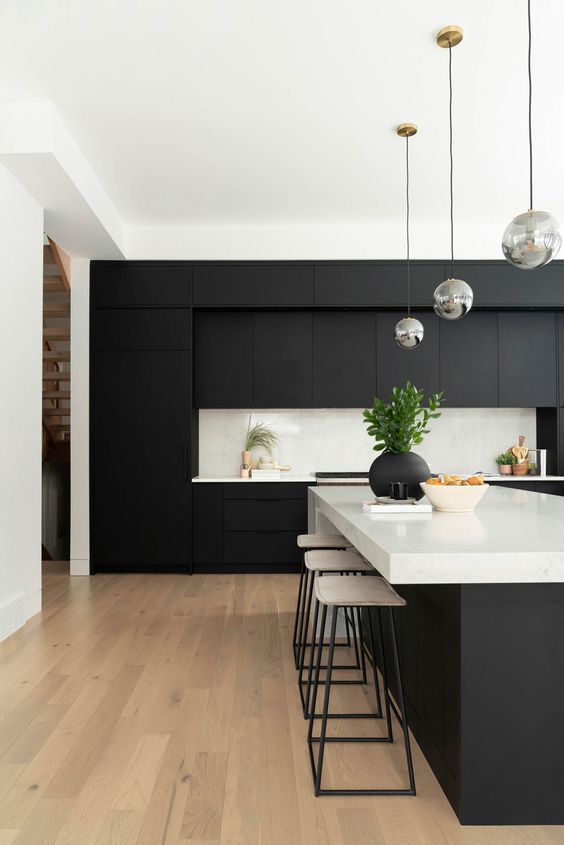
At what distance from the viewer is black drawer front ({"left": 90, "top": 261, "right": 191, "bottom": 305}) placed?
19.8ft

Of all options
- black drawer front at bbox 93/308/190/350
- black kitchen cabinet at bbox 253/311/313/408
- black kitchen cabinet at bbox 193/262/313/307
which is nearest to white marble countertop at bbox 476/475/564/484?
black kitchen cabinet at bbox 253/311/313/408

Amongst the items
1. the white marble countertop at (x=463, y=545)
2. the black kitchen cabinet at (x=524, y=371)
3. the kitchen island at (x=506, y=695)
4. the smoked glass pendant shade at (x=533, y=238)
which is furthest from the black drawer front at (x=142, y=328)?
the kitchen island at (x=506, y=695)

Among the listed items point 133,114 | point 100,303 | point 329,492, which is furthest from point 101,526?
point 133,114

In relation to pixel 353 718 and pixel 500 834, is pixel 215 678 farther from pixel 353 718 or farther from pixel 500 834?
pixel 500 834

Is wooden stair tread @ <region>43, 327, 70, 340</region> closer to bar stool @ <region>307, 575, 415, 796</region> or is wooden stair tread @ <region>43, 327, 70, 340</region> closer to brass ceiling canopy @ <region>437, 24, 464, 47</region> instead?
brass ceiling canopy @ <region>437, 24, 464, 47</region>

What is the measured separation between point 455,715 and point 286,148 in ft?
12.4

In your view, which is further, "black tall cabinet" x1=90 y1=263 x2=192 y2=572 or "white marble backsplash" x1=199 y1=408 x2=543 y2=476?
"white marble backsplash" x1=199 y1=408 x2=543 y2=476

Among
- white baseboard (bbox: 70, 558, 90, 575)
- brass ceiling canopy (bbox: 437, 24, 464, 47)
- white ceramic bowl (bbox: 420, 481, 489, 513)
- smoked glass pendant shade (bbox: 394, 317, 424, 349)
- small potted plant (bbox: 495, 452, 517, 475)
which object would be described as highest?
brass ceiling canopy (bbox: 437, 24, 464, 47)

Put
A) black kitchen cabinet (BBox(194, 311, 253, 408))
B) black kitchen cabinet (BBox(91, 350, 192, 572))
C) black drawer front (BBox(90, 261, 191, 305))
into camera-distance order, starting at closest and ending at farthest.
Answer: black kitchen cabinet (BBox(91, 350, 192, 572))
black drawer front (BBox(90, 261, 191, 305))
black kitchen cabinet (BBox(194, 311, 253, 408))

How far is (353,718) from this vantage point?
2783mm

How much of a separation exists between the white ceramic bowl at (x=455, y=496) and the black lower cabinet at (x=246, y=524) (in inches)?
126

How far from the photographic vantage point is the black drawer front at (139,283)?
603cm

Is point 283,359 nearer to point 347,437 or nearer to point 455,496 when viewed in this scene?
point 347,437

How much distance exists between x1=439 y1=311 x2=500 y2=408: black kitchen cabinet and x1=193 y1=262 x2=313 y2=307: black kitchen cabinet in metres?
1.39
